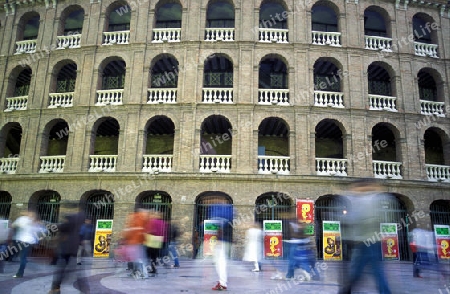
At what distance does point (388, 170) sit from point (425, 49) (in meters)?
7.93

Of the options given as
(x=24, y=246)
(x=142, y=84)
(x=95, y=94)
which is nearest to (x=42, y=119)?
(x=95, y=94)

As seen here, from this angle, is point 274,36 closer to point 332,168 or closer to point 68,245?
point 332,168

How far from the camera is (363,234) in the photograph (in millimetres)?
5566

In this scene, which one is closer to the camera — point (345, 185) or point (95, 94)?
point (345, 185)

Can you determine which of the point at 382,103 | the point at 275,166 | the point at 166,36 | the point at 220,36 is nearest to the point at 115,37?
the point at 166,36

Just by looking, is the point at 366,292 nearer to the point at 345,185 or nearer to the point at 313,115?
the point at 345,185

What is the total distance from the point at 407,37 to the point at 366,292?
56.0 ft

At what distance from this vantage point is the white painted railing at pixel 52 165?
19.0m

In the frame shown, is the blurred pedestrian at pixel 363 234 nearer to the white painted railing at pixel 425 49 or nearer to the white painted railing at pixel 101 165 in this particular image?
the white painted railing at pixel 101 165

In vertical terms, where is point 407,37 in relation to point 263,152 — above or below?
above

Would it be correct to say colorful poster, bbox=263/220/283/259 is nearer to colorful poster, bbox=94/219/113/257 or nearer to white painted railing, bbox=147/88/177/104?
colorful poster, bbox=94/219/113/257

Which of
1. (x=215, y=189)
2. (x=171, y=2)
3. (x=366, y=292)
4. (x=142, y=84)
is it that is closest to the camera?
(x=366, y=292)

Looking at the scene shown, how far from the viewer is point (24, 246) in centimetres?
1026

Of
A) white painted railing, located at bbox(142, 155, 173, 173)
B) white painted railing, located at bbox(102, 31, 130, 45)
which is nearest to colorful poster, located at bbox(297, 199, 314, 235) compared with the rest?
white painted railing, located at bbox(142, 155, 173, 173)
